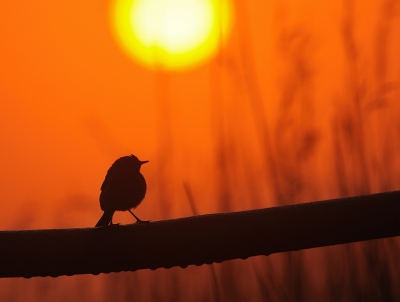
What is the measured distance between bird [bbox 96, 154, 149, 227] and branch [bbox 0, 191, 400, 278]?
1535mm

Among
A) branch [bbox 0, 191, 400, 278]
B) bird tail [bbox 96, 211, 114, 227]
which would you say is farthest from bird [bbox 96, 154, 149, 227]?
branch [bbox 0, 191, 400, 278]

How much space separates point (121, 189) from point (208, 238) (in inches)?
64.6

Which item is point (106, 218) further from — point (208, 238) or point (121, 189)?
point (208, 238)

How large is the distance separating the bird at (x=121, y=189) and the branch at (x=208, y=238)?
1.54 metres

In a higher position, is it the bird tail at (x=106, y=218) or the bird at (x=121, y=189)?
the bird at (x=121, y=189)

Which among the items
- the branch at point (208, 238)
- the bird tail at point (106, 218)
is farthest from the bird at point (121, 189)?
the branch at point (208, 238)

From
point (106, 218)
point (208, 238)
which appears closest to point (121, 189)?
point (106, 218)

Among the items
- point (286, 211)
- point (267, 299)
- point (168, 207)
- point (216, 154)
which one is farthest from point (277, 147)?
point (286, 211)

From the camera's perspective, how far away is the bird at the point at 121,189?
2.98 m

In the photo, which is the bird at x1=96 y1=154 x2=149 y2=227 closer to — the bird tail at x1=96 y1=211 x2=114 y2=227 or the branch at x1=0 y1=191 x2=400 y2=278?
the bird tail at x1=96 y1=211 x2=114 y2=227

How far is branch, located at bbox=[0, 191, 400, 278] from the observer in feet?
4.52

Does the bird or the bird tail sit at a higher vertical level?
the bird

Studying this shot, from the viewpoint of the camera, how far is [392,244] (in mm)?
2475

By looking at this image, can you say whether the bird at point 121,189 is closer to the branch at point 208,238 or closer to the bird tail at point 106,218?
the bird tail at point 106,218
